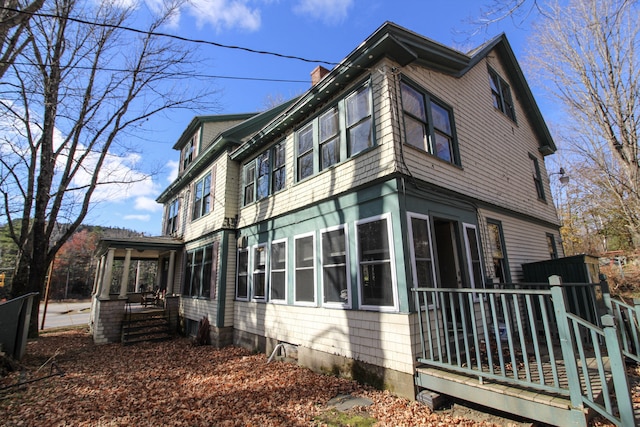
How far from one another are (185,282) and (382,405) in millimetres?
11221

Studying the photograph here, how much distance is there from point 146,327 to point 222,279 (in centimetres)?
Answer: 462

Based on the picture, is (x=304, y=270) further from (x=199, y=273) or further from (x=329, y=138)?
(x=199, y=273)

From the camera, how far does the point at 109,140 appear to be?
14.3 metres

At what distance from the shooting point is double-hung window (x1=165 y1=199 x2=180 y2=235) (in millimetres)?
16212

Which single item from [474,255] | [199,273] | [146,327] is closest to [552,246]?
[474,255]

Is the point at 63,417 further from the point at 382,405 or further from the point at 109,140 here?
the point at 109,140

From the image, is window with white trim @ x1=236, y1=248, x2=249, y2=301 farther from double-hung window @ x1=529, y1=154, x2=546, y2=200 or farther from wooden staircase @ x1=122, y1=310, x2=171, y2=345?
double-hung window @ x1=529, y1=154, x2=546, y2=200

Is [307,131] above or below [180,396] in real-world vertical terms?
above

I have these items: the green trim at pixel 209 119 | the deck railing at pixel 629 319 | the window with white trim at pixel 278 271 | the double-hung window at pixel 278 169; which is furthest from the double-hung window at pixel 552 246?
the green trim at pixel 209 119

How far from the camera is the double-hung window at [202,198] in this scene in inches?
497

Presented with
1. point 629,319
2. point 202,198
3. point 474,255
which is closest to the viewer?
point 629,319

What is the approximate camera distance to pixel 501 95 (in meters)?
10.4

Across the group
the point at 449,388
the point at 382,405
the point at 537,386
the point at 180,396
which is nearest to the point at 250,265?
the point at 180,396

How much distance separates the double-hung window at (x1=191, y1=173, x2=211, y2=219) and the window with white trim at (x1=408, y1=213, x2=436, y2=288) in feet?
29.6
